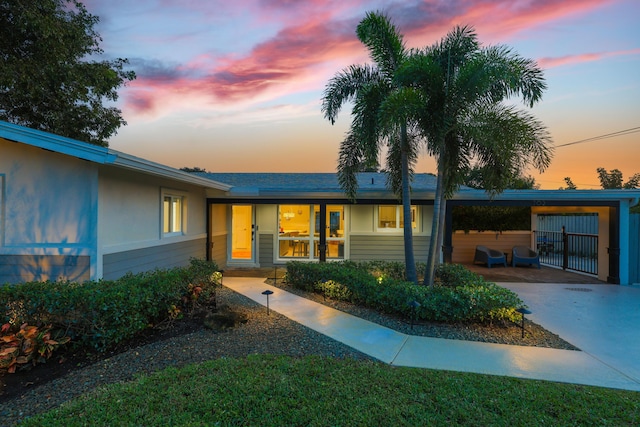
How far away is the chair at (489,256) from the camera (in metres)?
11.5

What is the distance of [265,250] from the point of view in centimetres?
1088

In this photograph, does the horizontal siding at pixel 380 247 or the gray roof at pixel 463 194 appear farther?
the horizontal siding at pixel 380 247

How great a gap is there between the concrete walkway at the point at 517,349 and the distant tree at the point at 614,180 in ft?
107

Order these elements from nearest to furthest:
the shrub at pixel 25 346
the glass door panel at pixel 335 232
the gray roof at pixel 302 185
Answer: the shrub at pixel 25 346 → the gray roof at pixel 302 185 → the glass door panel at pixel 335 232

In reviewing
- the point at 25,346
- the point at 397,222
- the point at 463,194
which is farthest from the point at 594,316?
the point at 25,346

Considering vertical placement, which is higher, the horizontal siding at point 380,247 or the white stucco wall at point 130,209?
the white stucco wall at point 130,209

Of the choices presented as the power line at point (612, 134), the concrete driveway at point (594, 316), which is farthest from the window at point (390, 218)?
the power line at point (612, 134)

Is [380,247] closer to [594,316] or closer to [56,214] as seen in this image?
[594,316]

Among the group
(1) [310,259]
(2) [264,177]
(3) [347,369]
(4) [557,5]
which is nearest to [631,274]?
(4) [557,5]

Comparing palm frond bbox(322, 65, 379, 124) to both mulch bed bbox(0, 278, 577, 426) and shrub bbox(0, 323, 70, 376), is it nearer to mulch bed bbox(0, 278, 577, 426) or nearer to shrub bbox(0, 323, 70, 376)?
mulch bed bbox(0, 278, 577, 426)

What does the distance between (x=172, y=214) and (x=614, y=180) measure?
39.3 m

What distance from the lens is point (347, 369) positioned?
11.5 feet

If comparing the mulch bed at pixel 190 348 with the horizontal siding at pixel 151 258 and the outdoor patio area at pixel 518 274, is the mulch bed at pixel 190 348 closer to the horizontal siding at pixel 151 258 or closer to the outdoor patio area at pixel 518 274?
the horizontal siding at pixel 151 258

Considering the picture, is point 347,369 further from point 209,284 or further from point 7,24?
point 7,24
